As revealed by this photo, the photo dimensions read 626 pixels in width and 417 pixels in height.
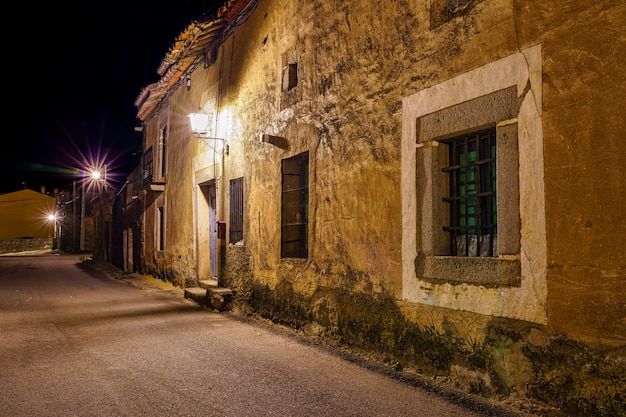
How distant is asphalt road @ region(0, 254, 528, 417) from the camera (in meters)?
4.17

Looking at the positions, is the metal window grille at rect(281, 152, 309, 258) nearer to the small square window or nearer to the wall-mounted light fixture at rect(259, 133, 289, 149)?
the wall-mounted light fixture at rect(259, 133, 289, 149)

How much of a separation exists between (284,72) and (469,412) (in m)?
5.92

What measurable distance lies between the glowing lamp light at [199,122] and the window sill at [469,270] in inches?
293

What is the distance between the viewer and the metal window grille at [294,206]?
8086 millimetres

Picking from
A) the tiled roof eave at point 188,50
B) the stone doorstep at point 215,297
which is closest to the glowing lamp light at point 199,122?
the tiled roof eave at point 188,50

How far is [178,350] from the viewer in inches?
244

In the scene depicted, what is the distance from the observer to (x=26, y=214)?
5756 centimetres

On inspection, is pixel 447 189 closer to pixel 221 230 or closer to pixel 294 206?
pixel 294 206

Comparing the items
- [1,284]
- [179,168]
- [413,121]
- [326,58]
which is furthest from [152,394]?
[1,284]

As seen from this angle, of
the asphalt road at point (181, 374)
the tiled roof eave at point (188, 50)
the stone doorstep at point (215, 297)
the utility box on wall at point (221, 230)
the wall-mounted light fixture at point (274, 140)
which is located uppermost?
the tiled roof eave at point (188, 50)

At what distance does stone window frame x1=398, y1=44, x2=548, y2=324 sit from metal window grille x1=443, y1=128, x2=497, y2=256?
32cm

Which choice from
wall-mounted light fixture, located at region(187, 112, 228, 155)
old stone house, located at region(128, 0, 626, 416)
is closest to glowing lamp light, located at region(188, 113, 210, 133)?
wall-mounted light fixture, located at region(187, 112, 228, 155)

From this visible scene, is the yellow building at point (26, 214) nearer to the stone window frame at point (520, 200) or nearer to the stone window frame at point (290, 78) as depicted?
the stone window frame at point (290, 78)

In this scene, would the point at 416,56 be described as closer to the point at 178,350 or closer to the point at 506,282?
the point at 506,282
